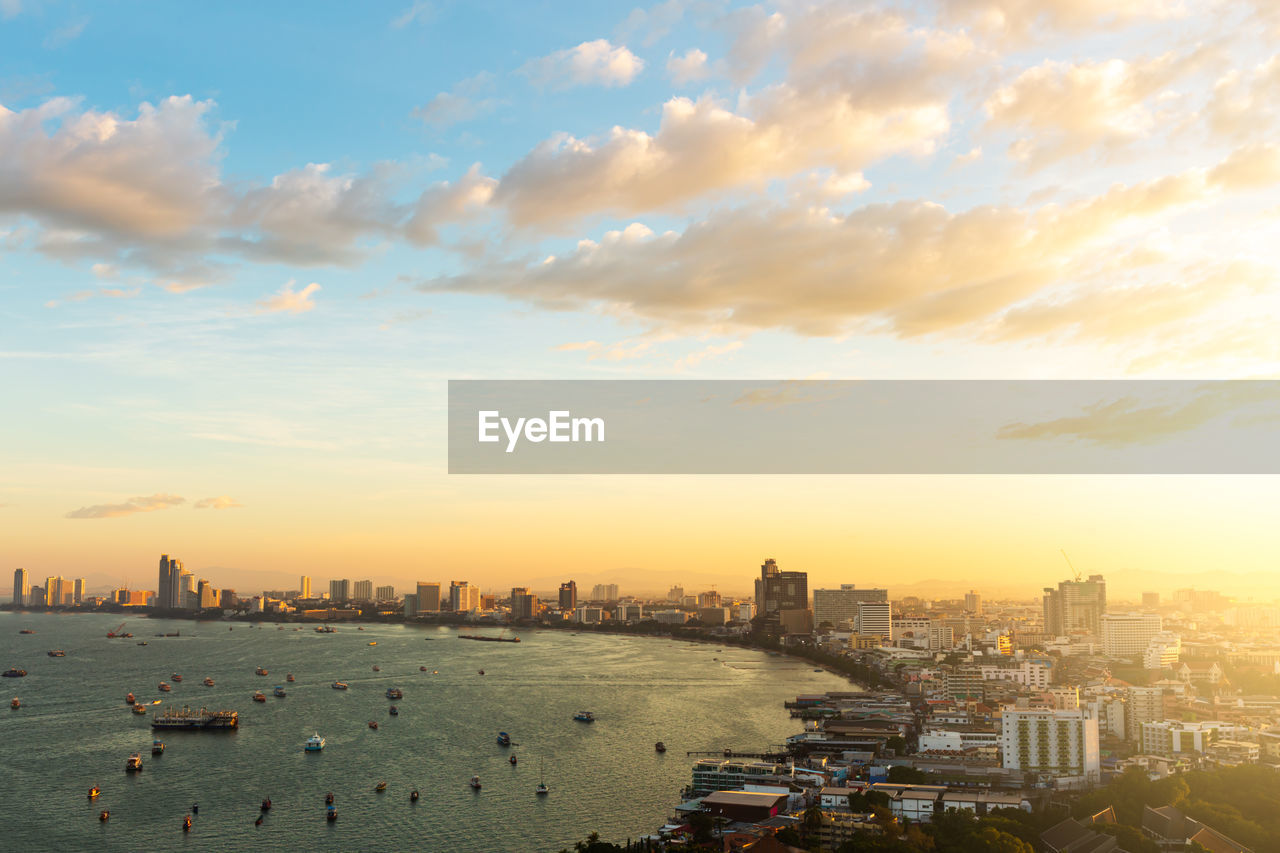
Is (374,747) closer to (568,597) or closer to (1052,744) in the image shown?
(1052,744)

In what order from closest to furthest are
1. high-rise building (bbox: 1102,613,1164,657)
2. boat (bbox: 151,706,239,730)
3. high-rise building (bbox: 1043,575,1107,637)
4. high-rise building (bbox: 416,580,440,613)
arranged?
boat (bbox: 151,706,239,730) → high-rise building (bbox: 1102,613,1164,657) → high-rise building (bbox: 1043,575,1107,637) → high-rise building (bbox: 416,580,440,613)

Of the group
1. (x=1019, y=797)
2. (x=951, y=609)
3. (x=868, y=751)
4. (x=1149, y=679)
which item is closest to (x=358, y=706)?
(x=868, y=751)

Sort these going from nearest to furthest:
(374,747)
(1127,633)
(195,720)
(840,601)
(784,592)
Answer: (374,747) < (195,720) < (1127,633) < (784,592) < (840,601)

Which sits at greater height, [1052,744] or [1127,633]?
[1052,744]

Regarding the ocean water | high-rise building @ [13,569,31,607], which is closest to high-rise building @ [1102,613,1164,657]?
the ocean water

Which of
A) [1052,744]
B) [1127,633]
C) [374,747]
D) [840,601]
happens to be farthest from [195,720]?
[840,601]

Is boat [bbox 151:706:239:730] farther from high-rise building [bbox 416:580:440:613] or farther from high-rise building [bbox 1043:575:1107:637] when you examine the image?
high-rise building [bbox 416:580:440:613]

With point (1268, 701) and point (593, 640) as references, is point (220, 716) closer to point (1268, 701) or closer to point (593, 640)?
point (1268, 701)

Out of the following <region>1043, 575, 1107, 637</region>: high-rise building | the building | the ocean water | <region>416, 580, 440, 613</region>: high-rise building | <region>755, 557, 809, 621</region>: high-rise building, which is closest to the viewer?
the ocean water
